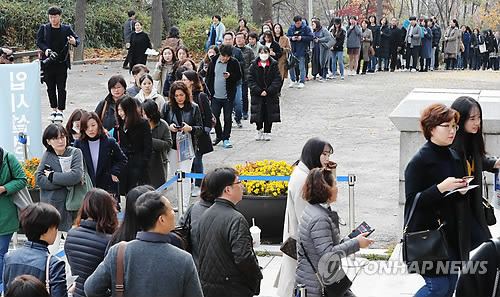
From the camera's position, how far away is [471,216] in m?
6.67

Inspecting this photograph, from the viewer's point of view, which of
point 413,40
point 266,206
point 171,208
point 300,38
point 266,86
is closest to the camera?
point 171,208

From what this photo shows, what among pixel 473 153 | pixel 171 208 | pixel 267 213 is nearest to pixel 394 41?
pixel 267 213

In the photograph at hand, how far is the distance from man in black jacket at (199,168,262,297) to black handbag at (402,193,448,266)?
3.57 ft

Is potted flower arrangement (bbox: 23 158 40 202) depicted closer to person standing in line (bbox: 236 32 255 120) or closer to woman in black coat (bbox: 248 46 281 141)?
woman in black coat (bbox: 248 46 281 141)

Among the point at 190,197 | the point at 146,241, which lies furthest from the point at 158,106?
the point at 146,241

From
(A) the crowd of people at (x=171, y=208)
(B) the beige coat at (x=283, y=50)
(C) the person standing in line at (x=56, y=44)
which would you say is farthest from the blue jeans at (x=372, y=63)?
(A) the crowd of people at (x=171, y=208)

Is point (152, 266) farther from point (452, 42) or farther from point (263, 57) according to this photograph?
point (452, 42)

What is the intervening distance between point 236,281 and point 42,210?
4.74 ft

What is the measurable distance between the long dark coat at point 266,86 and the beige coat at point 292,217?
8.45 m

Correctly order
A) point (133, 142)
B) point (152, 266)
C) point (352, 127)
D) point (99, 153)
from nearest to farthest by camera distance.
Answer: point (152, 266) < point (99, 153) < point (133, 142) < point (352, 127)

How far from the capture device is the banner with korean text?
1270 centimetres

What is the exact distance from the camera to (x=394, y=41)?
1170 inches

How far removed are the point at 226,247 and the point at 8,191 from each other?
3.20 metres

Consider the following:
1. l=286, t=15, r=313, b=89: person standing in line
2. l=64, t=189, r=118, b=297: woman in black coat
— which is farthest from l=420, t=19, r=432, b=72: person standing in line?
l=64, t=189, r=118, b=297: woman in black coat
